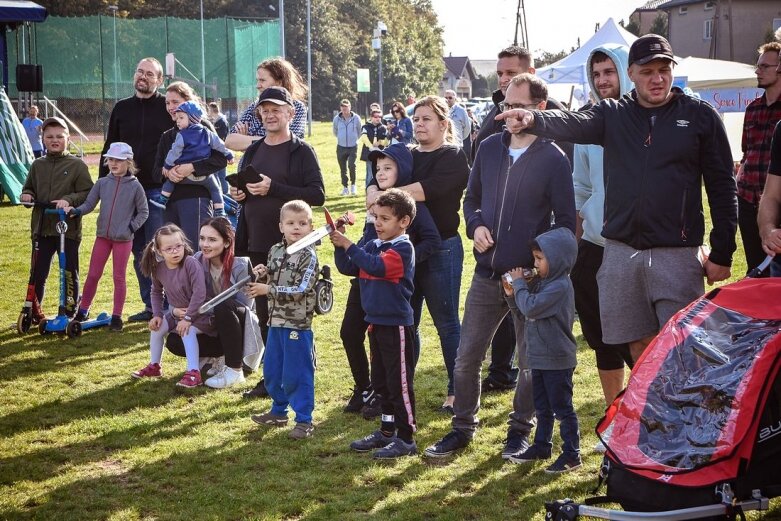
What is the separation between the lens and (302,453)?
561 cm

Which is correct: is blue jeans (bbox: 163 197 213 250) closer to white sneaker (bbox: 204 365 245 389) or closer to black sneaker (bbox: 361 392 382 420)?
white sneaker (bbox: 204 365 245 389)

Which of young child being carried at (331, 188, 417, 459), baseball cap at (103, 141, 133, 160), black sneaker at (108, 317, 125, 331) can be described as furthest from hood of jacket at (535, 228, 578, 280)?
black sneaker at (108, 317, 125, 331)

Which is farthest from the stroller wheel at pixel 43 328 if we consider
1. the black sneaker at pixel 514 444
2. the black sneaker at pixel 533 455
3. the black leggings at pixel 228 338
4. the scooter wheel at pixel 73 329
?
the black sneaker at pixel 533 455

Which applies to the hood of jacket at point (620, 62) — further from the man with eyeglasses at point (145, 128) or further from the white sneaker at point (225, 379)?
the man with eyeglasses at point (145, 128)

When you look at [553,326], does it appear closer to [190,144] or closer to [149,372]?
[149,372]

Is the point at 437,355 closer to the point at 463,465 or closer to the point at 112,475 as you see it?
the point at 463,465

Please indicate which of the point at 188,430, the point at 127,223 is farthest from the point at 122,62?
the point at 188,430

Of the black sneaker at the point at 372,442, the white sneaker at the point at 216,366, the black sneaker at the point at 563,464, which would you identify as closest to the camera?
the black sneaker at the point at 563,464

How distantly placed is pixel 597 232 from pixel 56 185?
5.37m

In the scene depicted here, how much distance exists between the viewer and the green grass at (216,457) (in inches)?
189

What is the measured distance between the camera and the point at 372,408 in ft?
20.7

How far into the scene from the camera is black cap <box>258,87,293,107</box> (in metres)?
6.50

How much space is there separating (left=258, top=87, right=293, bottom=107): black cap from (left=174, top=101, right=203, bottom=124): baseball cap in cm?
156

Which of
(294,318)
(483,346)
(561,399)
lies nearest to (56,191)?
(294,318)
